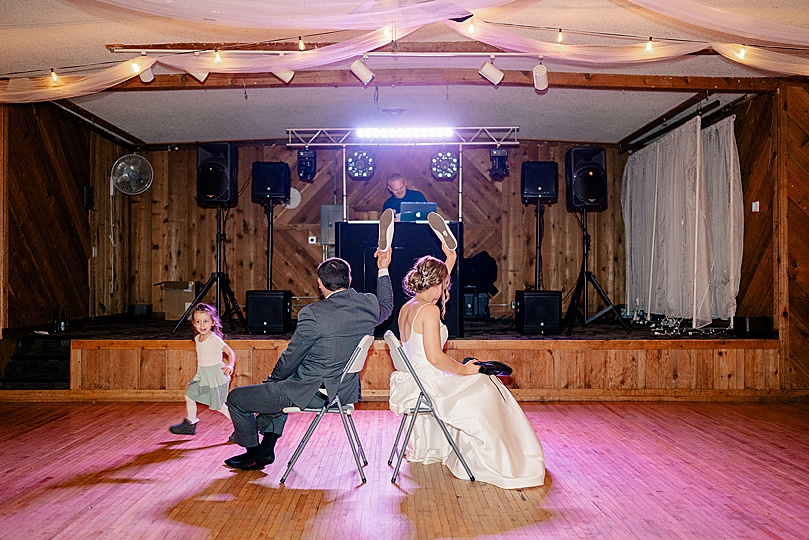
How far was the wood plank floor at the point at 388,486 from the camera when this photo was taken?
353 centimetres

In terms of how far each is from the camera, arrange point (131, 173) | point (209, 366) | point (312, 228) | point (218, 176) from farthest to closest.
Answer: point (312, 228)
point (131, 173)
point (218, 176)
point (209, 366)

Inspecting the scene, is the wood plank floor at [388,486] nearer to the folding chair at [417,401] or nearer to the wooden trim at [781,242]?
the folding chair at [417,401]

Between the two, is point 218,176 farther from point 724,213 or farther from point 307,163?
point 724,213

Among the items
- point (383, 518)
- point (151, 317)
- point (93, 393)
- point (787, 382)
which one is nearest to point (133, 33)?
point (93, 393)

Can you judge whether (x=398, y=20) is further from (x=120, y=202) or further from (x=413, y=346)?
(x=120, y=202)

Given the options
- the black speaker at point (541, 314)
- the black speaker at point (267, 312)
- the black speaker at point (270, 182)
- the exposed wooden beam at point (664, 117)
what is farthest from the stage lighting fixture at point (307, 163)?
the exposed wooden beam at point (664, 117)

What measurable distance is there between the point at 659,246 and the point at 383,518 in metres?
6.90

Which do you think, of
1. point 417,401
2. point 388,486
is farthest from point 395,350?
point 388,486

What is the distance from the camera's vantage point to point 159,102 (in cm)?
810

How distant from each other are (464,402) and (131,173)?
664 cm

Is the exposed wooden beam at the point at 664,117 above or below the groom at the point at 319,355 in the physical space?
above

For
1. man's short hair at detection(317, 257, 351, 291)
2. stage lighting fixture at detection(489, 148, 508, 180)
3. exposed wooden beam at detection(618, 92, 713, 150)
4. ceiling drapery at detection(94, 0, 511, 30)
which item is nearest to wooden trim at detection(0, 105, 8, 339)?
ceiling drapery at detection(94, 0, 511, 30)

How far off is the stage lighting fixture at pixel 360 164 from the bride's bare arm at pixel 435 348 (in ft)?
18.1

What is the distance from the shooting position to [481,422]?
4.21 meters
